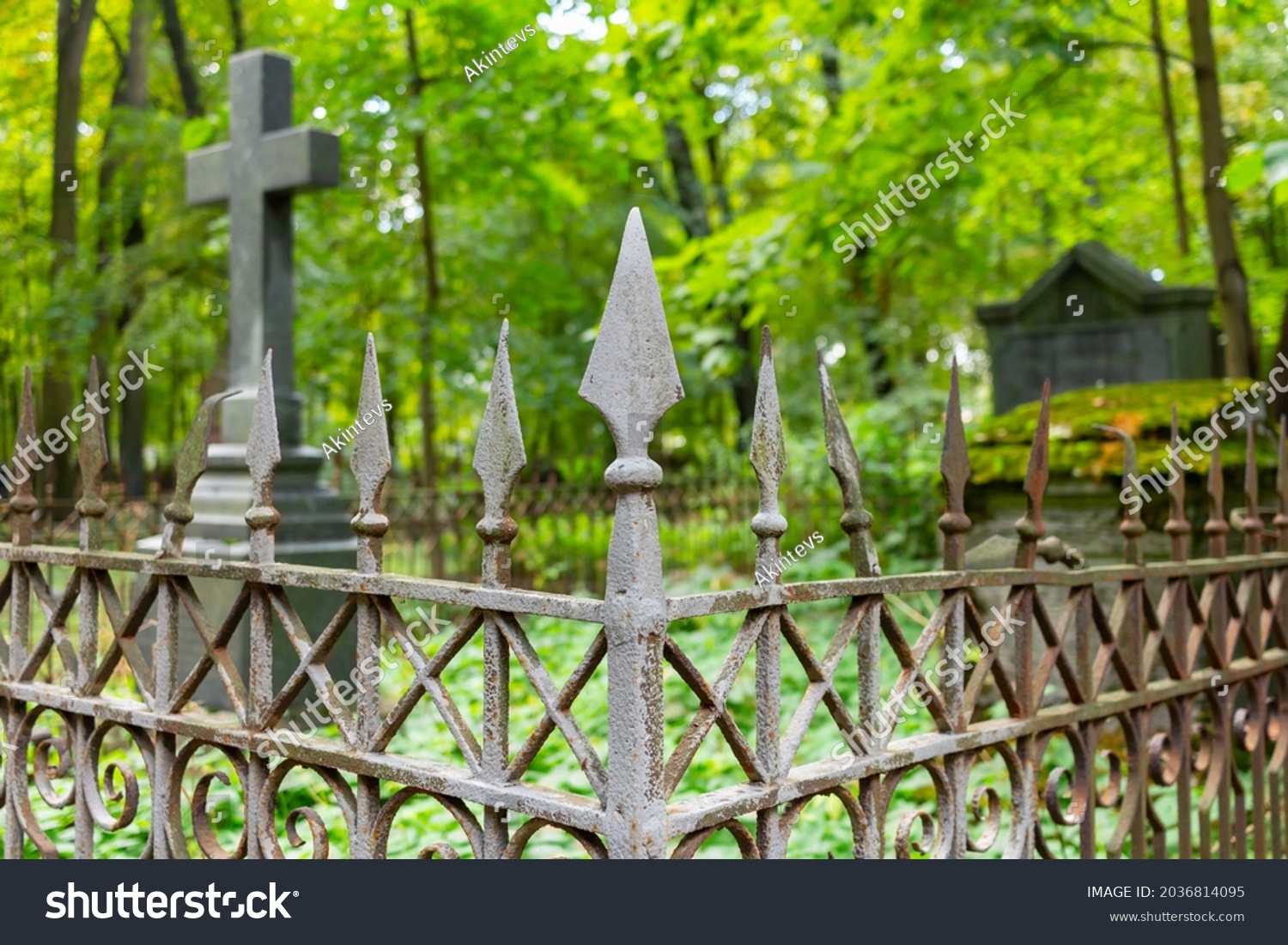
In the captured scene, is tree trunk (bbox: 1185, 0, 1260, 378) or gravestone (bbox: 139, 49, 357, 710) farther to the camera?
gravestone (bbox: 139, 49, 357, 710)

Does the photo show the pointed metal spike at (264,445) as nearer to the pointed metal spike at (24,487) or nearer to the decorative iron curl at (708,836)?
the pointed metal spike at (24,487)

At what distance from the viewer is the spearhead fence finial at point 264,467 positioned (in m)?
2.03

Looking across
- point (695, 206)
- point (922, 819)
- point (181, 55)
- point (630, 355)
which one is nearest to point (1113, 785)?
point (922, 819)

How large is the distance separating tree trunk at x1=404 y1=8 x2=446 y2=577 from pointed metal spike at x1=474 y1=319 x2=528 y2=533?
6.87 meters

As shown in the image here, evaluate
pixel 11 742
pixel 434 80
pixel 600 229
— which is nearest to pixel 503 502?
pixel 11 742

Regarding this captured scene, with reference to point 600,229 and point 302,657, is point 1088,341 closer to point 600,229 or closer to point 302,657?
point 302,657

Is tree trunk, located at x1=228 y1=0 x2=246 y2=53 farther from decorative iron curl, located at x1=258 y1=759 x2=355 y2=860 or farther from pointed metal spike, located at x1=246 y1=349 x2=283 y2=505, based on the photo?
decorative iron curl, located at x1=258 y1=759 x2=355 y2=860

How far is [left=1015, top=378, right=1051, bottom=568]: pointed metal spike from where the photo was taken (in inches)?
87.7

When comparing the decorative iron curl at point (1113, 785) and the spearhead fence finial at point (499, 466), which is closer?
the spearhead fence finial at point (499, 466)

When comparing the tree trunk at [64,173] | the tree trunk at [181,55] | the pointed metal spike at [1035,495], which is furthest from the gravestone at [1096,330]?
the tree trunk at [64,173]

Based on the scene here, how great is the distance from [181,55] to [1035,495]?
14563 mm

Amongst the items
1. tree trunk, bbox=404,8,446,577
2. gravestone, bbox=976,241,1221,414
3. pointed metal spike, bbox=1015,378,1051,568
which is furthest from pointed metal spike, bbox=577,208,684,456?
tree trunk, bbox=404,8,446,577

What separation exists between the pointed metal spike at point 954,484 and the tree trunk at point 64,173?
13495mm

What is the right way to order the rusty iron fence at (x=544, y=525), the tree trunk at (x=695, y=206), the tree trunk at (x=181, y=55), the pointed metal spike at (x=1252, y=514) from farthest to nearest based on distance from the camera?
the tree trunk at (x=695, y=206) → the tree trunk at (x=181, y=55) → the rusty iron fence at (x=544, y=525) → the pointed metal spike at (x=1252, y=514)
